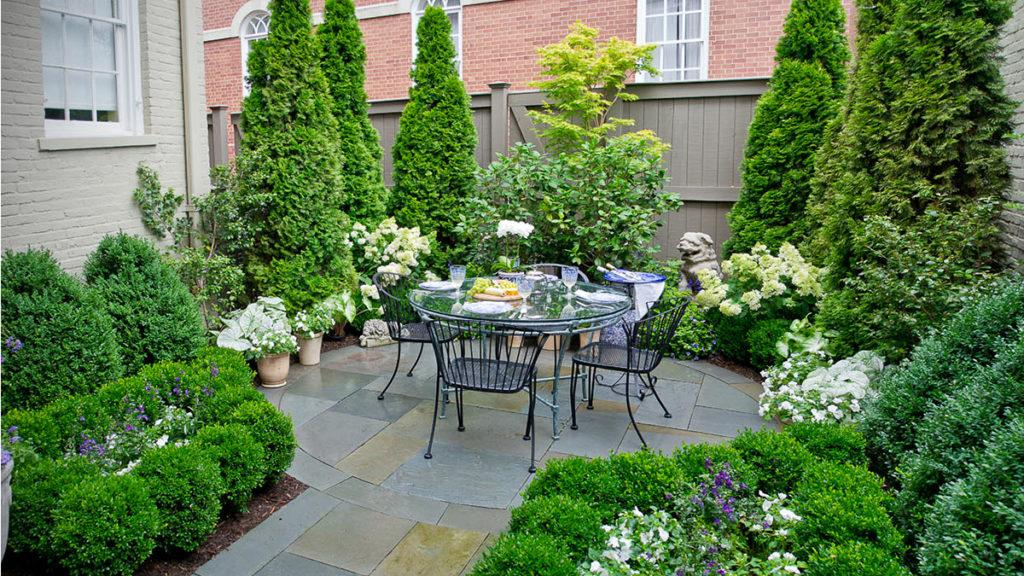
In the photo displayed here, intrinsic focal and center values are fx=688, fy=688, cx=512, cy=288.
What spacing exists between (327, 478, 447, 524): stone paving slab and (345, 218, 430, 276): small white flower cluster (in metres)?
2.56

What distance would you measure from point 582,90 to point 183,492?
594cm

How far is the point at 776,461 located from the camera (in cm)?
296

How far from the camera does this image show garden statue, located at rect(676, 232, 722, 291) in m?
6.61

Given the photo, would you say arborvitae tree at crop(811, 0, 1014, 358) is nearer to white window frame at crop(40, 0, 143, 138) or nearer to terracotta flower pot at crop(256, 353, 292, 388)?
terracotta flower pot at crop(256, 353, 292, 388)

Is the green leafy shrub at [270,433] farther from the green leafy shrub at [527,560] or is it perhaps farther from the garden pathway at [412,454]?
the green leafy shrub at [527,560]

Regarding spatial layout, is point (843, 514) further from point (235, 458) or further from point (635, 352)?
point (235, 458)

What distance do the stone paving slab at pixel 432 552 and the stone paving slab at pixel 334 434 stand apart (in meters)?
1.04

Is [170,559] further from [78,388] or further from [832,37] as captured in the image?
[832,37]

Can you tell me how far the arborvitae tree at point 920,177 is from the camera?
402 cm

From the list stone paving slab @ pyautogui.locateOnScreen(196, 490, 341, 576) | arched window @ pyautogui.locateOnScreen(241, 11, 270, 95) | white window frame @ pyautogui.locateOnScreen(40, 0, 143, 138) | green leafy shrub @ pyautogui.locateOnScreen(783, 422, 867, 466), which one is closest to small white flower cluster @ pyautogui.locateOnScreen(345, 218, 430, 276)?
white window frame @ pyautogui.locateOnScreen(40, 0, 143, 138)

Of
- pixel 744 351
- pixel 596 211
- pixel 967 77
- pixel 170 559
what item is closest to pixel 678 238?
pixel 596 211

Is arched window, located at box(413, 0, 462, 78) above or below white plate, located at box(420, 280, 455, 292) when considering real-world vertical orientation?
above

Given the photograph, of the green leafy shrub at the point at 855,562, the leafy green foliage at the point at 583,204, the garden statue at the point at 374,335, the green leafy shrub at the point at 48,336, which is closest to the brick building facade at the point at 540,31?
the leafy green foliage at the point at 583,204

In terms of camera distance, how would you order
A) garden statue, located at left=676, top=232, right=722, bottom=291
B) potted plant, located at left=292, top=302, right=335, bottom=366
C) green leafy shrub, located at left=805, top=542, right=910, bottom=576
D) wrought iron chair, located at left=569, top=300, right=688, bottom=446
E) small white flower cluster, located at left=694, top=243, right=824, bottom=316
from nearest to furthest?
green leafy shrub, located at left=805, top=542, right=910, bottom=576
wrought iron chair, located at left=569, top=300, right=688, bottom=446
small white flower cluster, located at left=694, top=243, right=824, bottom=316
potted plant, located at left=292, top=302, right=335, bottom=366
garden statue, located at left=676, top=232, right=722, bottom=291
